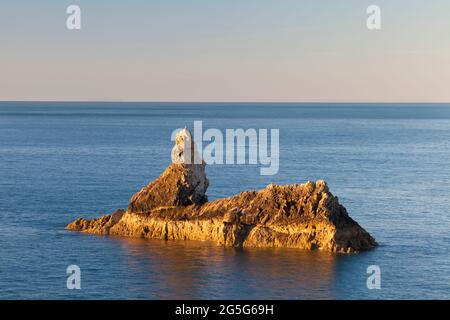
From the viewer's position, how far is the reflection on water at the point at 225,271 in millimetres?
60594

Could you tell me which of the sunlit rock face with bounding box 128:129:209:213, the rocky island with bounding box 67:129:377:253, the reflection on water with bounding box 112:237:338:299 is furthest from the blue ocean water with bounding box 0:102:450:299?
the sunlit rock face with bounding box 128:129:209:213

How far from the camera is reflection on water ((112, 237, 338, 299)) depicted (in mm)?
60594

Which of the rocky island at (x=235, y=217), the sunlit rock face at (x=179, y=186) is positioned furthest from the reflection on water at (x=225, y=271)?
the sunlit rock face at (x=179, y=186)

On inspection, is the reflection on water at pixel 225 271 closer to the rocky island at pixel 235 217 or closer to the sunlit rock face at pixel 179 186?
the rocky island at pixel 235 217

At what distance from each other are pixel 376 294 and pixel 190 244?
20.9 meters

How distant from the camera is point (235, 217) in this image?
243 ft

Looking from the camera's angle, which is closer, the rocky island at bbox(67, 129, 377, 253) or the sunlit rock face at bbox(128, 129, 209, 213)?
the rocky island at bbox(67, 129, 377, 253)

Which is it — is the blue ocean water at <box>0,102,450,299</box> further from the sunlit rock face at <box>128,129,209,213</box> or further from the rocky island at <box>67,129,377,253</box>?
Answer: the sunlit rock face at <box>128,129,209,213</box>

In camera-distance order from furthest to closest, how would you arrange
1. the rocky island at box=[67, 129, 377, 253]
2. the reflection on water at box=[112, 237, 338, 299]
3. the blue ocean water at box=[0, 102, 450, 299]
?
the rocky island at box=[67, 129, 377, 253] → the blue ocean water at box=[0, 102, 450, 299] → the reflection on water at box=[112, 237, 338, 299]

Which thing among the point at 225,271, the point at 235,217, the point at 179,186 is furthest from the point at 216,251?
the point at 179,186

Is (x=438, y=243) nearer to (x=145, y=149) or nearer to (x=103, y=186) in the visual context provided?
(x=103, y=186)

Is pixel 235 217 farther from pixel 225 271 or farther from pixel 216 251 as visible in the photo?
pixel 225 271

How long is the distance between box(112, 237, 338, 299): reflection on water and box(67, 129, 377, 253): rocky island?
1325 mm
